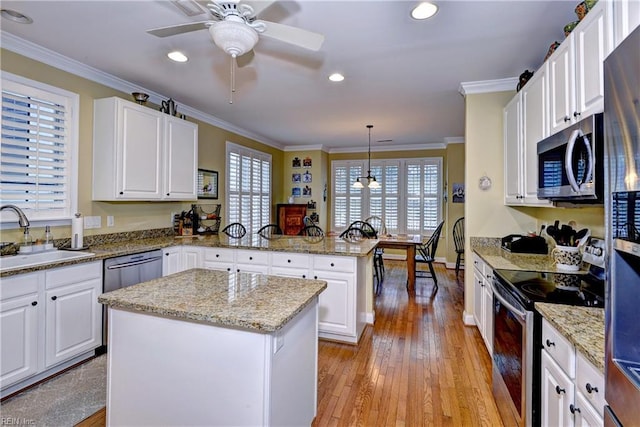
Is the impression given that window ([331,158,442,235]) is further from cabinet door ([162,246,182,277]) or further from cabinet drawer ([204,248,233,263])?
cabinet door ([162,246,182,277])

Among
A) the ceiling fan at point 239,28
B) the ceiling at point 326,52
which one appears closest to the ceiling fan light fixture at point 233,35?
the ceiling fan at point 239,28

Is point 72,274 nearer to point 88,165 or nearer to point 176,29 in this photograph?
point 88,165

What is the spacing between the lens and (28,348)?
2.18 meters

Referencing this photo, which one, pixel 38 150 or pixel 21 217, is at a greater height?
pixel 38 150

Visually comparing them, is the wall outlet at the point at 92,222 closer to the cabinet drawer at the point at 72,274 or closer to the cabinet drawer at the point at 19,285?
the cabinet drawer at the point at 72,274

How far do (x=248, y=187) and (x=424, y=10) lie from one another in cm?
443

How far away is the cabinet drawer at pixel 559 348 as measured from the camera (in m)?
1.19

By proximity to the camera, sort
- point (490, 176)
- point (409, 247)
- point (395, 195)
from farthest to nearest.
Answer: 1. point (395, 195)
2. point (409, 247)
3. point (490, 176)

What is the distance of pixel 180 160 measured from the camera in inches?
150

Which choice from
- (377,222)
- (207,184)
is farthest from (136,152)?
(377,222)

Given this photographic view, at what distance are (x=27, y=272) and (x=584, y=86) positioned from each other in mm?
3635

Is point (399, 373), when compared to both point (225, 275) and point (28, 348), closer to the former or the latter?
point (225, 275)

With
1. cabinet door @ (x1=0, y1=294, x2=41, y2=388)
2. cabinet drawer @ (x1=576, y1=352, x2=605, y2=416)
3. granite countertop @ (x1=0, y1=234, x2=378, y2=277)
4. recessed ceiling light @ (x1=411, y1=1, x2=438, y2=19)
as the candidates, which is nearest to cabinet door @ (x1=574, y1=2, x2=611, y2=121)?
recessed ceiling light @ (x1=411, y1=1, x2=438, y2=19)

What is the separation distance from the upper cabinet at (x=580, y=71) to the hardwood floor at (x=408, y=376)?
189 centimetres
